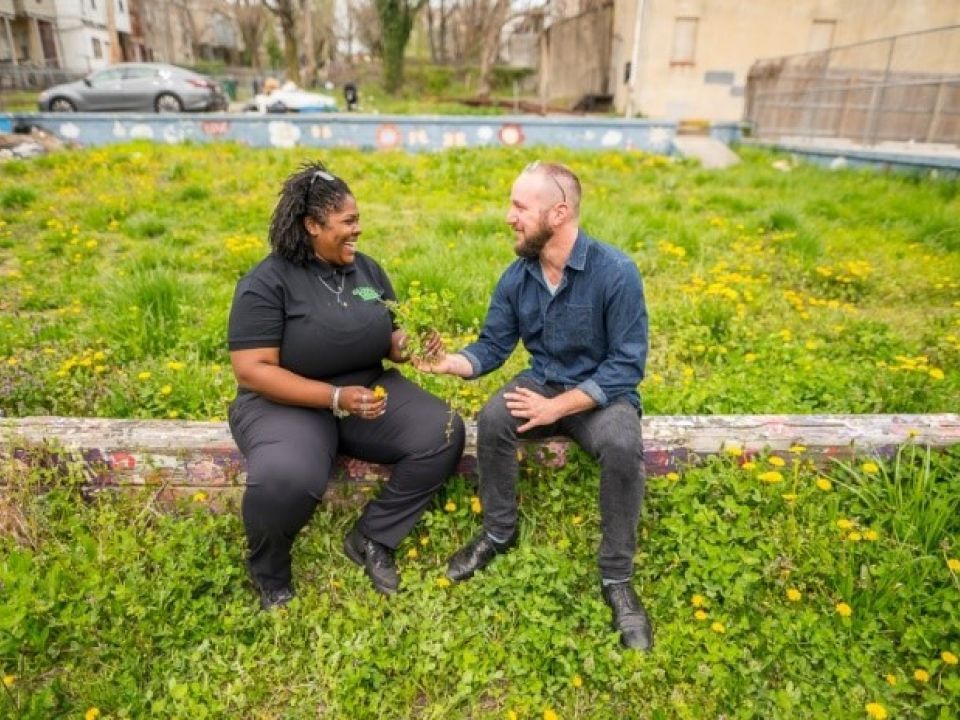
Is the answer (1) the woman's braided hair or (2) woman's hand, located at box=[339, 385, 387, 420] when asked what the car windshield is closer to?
(1) the woman's braided hair

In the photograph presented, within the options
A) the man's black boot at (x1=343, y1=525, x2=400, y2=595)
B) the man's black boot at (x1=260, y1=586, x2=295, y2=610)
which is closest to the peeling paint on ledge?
the man's black boot at (x1=343, y1=525, x2=400, y2=595)

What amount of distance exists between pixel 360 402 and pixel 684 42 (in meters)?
21.2

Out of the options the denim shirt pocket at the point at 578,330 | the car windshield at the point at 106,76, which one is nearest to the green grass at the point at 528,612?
the denim shirt pocket at the point at 578,330

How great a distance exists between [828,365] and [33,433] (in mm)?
4348

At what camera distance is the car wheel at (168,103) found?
18.6 meters

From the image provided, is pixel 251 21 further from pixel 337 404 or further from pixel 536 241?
pixel 337 404

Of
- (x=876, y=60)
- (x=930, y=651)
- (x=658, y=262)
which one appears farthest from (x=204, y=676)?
(x=876, y=60)

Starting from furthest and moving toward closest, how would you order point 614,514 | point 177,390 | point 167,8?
point 167,8 → point 177,390 → point 614,514

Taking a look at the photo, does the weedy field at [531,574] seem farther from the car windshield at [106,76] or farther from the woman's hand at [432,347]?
the car windshield at [106,76]

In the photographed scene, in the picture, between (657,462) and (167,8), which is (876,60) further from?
(167,8)

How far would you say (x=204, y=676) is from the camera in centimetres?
228

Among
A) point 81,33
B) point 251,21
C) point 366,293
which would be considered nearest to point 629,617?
point 366,293

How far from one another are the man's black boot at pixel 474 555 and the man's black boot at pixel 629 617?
1.59ft

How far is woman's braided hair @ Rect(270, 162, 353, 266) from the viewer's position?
2.63 m
